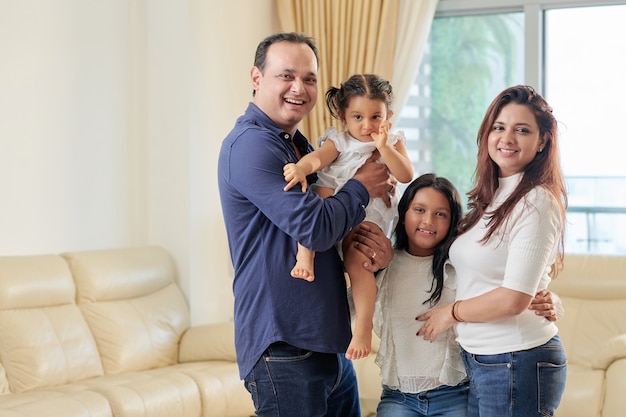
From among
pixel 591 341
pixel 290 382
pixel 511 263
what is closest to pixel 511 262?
pixel 511 263

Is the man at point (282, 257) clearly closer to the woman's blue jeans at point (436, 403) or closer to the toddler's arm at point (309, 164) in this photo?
the toddler's arm at point (309, 164)

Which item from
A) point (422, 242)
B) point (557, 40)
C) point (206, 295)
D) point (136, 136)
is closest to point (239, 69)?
point (136, 136)

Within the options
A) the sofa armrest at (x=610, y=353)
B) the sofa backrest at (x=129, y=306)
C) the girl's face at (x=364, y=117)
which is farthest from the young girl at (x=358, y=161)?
the sofa backrest at (x=129, y=306)

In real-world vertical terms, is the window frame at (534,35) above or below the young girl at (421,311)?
above

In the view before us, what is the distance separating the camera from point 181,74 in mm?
5184

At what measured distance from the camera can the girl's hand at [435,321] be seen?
2256 millimetres

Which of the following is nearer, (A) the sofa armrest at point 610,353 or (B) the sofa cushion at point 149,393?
(B) the sofa cushion at point 149,393

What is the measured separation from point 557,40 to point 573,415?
93.4 inches

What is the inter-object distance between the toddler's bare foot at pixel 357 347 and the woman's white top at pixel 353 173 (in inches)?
13.3

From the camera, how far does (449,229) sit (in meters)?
2.40

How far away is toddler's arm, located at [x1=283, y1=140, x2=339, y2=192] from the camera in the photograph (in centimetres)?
212

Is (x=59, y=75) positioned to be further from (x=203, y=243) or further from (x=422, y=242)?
(x=422, y=242)

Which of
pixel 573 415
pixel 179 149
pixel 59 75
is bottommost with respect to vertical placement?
pixel 573 415

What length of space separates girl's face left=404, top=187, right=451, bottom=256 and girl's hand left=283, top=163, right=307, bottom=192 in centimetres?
A: 40
